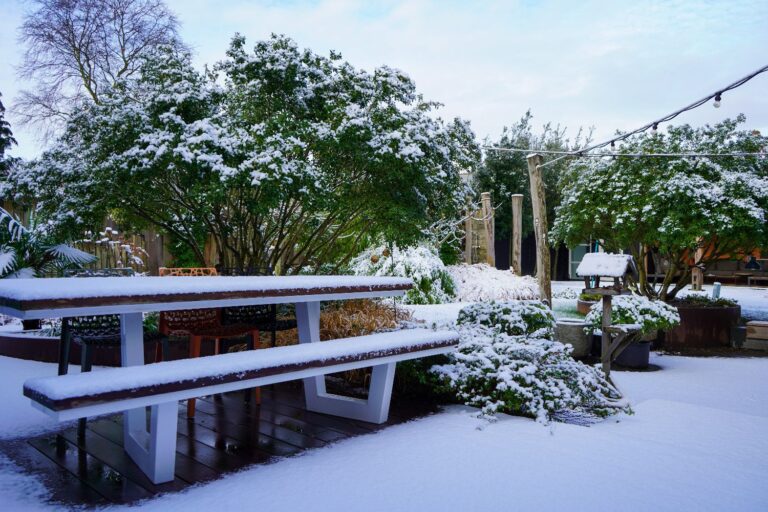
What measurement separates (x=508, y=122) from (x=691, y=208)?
11397 millimetres

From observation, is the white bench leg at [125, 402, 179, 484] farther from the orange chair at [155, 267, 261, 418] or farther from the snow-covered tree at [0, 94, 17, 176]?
the snow-covered tree at [0, 94, 17, 176]

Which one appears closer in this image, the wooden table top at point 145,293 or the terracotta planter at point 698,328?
the wooden table top at point 145,293

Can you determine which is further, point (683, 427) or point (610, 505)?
point (683, 427)

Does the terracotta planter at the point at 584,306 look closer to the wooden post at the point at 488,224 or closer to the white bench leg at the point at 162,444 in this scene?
the wooden post at the point at 488,224

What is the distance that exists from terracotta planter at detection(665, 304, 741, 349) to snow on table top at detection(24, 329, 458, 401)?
7.01 meters

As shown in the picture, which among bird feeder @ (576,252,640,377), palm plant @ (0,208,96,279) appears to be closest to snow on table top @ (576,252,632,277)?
bird feeder @ (576,252,640,377)

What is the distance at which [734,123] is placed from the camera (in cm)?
1009

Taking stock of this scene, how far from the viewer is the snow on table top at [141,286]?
90.6 inches

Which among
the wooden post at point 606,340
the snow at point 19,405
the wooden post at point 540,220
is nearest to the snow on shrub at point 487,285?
the wooden post at point 540,220

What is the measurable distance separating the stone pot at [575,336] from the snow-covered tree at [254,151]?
2.31 meters

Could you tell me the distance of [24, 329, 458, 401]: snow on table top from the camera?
87.6 inches

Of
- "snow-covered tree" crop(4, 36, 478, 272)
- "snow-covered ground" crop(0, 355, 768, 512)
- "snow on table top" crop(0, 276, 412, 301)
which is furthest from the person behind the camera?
"snow-covered tree" crop(4, 36, 478, 272)

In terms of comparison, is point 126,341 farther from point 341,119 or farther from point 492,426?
point 341,119

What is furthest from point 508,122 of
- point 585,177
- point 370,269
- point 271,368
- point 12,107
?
point 271,368
